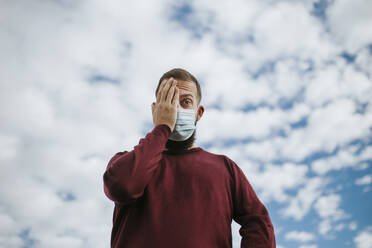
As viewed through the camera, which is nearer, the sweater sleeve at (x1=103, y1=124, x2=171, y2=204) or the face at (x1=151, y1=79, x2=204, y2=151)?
the sweater sleeve at (x1=103, y1=124, x2=171, y2=204)

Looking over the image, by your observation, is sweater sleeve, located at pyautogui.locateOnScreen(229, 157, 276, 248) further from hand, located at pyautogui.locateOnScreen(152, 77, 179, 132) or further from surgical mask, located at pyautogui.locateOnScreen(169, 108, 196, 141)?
hand, located at pyautogui.locateOnScreen(152, 77, 179, 132)

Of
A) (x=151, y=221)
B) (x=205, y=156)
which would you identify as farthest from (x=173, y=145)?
(x=151, y=221)

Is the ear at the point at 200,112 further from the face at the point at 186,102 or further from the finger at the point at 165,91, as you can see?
the finger at the point at 165,91

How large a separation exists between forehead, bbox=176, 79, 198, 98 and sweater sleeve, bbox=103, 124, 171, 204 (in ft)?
3.90

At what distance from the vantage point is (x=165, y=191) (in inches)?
135

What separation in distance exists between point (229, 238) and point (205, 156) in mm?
1025

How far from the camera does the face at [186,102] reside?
3994mm

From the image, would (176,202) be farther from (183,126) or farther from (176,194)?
(183,126)

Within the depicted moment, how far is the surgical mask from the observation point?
Answer: 383cm

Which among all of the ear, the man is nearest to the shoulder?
the man

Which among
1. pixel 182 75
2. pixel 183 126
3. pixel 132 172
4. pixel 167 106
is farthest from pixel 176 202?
pixel 182 75

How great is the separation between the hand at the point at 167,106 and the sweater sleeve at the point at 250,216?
39.7 inches

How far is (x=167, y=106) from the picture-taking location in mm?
3637

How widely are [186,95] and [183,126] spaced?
0.54 m
